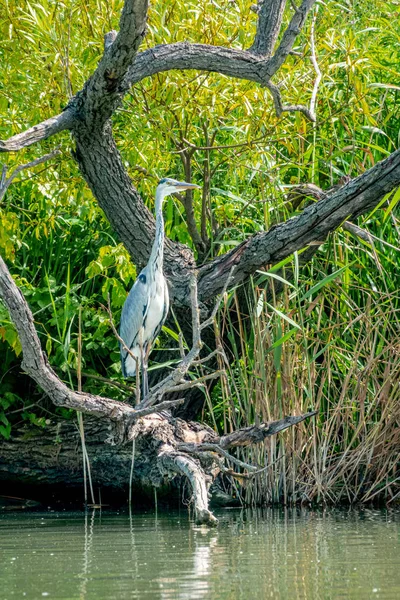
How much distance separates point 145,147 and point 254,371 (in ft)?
5.32

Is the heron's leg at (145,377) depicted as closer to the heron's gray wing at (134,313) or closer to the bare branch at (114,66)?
the heron's gray wing at (134,313)

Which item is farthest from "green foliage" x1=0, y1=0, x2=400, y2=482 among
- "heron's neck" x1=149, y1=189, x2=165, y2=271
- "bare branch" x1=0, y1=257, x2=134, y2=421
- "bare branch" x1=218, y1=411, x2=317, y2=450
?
"bare branch" x1=0, y1=257, x2=134, y2=421

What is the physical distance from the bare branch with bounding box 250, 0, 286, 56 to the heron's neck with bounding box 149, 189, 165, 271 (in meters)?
1.11

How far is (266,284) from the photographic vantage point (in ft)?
20.2

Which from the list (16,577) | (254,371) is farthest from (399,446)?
(16,577)

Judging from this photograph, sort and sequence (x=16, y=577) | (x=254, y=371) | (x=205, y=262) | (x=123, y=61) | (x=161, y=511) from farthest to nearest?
(x=205, y=262)
(x=161, y=511)
(x=254, y=371)
(x=123, y=61)
(x=16, y=577)

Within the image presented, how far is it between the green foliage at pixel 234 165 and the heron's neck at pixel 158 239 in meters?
0.32

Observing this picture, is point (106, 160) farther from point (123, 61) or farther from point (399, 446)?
point (399, 446)

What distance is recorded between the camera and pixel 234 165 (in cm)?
650

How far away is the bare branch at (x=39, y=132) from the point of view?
16.5 feet

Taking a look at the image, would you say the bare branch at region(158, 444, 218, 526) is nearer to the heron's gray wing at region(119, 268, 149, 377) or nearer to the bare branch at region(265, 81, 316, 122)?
the heron's gray wing at region(119, 268, 149, 377)

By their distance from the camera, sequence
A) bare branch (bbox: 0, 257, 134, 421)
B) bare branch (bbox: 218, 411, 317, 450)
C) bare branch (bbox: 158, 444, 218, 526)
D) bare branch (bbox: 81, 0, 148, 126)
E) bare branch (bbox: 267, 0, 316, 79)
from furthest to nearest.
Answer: bare branch (bbox: 267, 0, 316, 79), bare branch (bbox: 218, 411, 317, 450), bare branch (bbox: 81, 0, 148, 126), bare branch (bbox: 158, 444, 218, 526), bare branch (bbox: 0, 257, 134, 421)

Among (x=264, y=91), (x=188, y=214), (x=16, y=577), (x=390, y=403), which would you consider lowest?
(x=16, y=577)

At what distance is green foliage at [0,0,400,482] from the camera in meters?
5.95
